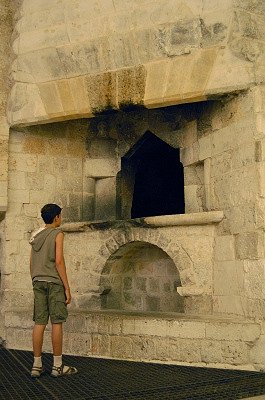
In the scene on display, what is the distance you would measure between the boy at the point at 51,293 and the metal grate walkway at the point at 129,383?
0.18 m

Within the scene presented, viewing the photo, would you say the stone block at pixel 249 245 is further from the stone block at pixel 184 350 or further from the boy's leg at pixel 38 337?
the boy's leg at pixel 38 337

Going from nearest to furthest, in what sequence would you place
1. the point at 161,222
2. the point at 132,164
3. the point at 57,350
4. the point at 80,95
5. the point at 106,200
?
the point at 57,350, the point at 161,222, the point at 80,95, the point at 106,200, the point at 132,164

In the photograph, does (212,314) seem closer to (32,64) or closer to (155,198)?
(155,198)

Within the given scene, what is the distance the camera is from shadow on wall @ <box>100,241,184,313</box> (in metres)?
5.54

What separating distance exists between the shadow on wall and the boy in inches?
59.4

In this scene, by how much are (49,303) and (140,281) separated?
195 centimetres

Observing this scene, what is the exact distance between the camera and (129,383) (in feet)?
12.5

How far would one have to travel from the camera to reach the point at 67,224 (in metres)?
5.75

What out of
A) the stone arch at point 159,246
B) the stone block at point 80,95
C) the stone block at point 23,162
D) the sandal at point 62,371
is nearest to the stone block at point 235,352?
the stone arch at point 159,246

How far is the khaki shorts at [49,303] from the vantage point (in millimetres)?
3955

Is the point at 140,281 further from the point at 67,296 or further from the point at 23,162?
the point at 23,162

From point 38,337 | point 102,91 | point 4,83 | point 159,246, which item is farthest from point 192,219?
point 4,83

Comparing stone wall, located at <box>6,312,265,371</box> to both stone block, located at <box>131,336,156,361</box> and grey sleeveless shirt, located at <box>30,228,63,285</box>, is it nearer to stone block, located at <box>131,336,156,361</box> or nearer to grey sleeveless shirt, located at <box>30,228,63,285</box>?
stone block, located at <box>131,336,156,361</box>

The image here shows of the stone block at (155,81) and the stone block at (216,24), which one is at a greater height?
the stone block at (216,24)
